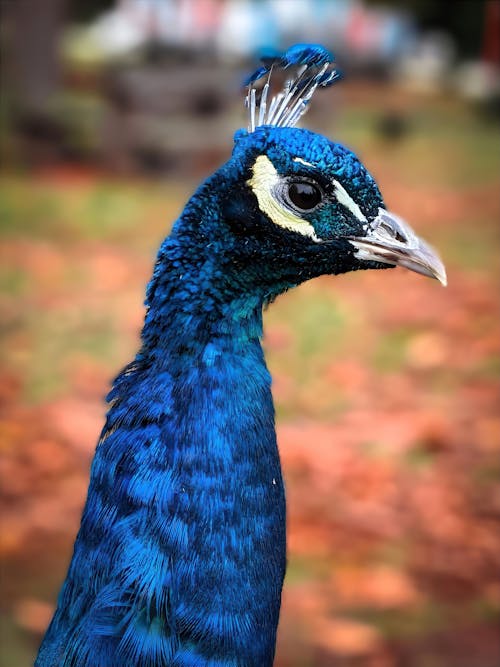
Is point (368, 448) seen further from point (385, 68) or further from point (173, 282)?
point (385, 68)

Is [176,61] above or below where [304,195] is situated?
above

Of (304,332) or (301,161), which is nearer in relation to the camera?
(301,161)

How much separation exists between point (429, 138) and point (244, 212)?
7022mm

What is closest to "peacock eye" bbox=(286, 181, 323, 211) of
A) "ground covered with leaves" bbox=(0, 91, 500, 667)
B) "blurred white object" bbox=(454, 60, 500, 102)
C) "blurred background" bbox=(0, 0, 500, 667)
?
"blurred background" bbox=(0, 0, 500, 667)

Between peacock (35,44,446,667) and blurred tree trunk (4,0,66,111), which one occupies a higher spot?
blurred tree trunk (4,0,66,111)

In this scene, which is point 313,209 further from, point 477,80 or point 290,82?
point 477,80

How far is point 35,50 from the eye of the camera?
293 inches

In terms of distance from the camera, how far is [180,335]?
1.51 metres

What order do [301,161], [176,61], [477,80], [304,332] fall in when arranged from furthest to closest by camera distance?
1. [477,80]
2. [176,61]
3. [304,332]
4. [301,161]

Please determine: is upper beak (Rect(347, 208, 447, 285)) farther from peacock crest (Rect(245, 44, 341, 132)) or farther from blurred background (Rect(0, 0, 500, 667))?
blurred background (Rect(0, 0, 500, 667))

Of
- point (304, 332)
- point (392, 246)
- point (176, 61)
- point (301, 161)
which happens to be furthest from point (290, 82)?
point (176, 61)

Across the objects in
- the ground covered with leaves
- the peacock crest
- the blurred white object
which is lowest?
the peacock crest

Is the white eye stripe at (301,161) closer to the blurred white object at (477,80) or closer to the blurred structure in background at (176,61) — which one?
the blurred structure in background at (176,61)

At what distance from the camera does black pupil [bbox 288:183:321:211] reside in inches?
57.5
